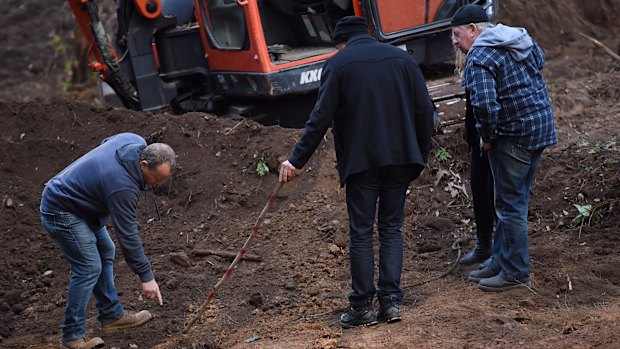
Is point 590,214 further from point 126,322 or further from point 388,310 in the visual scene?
point 126,322

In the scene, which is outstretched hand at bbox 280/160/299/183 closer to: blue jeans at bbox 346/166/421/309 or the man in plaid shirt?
blue jeans at bbox 346/166/421/309

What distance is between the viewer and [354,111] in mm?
5434

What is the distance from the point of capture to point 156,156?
539 centimetres

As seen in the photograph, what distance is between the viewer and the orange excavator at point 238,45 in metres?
9.40

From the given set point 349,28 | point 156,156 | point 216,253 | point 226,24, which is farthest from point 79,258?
point 226,24

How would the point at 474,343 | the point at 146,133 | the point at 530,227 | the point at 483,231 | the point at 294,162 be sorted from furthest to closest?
the point at 146,133 → the point at 530,227 → the point at 483,231 → the point at 294,162 → the point at 474,343

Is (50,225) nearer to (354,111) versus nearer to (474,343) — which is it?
(354,111)

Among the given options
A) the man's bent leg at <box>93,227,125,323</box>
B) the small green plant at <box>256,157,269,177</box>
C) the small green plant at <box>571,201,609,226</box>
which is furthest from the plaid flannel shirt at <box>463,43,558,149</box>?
the small green plant at <box>256,157,269,177</box>

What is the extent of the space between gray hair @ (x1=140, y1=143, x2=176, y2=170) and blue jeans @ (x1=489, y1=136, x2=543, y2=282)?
7.05 feet

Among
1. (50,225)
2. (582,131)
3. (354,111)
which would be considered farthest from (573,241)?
(50,225)

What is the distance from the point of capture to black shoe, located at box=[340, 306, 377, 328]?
18.8ft

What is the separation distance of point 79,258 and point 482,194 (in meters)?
2.88

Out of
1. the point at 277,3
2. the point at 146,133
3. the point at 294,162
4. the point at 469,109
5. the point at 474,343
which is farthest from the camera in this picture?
the point at 277,3

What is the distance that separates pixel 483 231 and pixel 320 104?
1.86 metres
